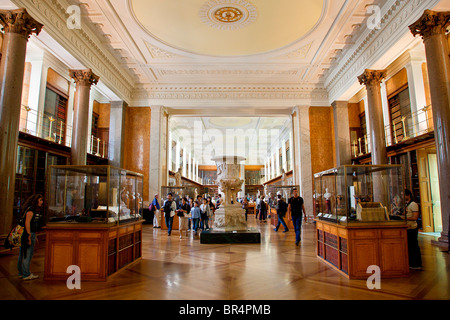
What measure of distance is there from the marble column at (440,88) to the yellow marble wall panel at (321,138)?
21.7 ft

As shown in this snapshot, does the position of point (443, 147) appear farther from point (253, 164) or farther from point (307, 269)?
point (253, 164)

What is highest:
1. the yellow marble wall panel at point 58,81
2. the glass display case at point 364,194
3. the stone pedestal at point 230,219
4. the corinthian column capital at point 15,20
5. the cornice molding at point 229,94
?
the cornice molding at point 229,94

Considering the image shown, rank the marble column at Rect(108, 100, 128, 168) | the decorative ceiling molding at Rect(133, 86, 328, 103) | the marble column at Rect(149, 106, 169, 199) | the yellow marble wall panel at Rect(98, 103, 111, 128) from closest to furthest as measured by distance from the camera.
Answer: the marble column at Rect(108, 100, 128, 168), the marble column at Rect(149, 106, 169, 199), the decorative ceiling molding at Rect(133, 86, 328, 103), the yellow marble wall panel at Rect(98, 103, 111, 128)

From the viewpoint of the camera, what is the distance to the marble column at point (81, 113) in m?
9.10

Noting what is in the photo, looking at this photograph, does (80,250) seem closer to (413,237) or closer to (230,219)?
(230,219)

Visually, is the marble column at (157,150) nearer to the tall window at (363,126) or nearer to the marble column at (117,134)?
the marble column at (117,134)

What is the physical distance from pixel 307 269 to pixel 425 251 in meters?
3.06

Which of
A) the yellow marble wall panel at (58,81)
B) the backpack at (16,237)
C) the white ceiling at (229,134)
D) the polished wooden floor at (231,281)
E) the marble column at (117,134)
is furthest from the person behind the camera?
the white ceiling at (229,134)

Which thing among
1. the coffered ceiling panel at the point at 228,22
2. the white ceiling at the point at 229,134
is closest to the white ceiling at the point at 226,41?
the coffered ceiling panel at the point at 228,22

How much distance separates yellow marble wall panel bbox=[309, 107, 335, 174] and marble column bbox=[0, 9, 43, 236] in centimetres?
1097

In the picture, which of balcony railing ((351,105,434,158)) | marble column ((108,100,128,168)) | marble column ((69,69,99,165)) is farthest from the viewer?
marble column ((108,100,128,168))

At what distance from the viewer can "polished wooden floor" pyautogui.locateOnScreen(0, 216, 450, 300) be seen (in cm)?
328

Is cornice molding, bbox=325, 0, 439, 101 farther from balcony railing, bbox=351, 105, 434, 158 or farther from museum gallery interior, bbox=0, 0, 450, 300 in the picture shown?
balcony railing, bbox=351, 105, 434, 158

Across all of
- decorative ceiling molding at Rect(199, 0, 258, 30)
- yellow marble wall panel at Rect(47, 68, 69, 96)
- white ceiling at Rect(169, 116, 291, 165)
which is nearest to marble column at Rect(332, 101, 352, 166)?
white ceiling at Rect(169, 116, 291, 165)
